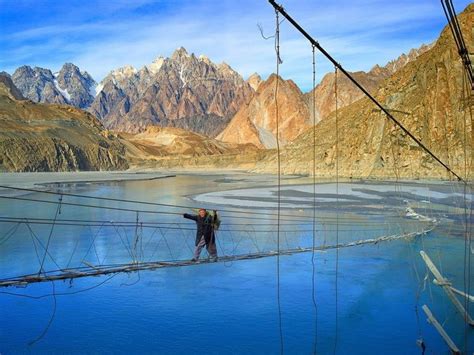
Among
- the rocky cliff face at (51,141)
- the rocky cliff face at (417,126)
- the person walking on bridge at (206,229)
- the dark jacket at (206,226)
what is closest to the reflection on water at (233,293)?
the person walking on bridge at (206,229)

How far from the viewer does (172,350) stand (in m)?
8.95

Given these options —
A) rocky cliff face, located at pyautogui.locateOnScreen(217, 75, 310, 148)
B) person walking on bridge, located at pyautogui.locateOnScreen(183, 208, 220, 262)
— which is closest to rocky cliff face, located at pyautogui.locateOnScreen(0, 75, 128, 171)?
rocky cliff face, located at pyautogui.locateOnScreen(217, 75, 310, 148)

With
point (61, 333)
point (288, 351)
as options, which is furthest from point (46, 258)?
point (288, 351)

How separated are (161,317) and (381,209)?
1802cm

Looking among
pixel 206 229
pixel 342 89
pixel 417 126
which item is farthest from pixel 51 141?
pixel 206 229

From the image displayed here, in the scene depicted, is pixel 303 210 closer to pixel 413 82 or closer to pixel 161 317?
pixel 161 317

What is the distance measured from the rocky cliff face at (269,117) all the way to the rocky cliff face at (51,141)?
53.8 m

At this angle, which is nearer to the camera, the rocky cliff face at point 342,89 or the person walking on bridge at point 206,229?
the person walking on bridge at point 206,229

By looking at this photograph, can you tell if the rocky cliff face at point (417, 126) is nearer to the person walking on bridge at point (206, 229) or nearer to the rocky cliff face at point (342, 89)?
the person walking on bridge at point (206, 229)

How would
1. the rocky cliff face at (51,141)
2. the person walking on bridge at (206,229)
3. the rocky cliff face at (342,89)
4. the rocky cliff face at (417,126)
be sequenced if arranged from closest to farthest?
the person walking on bridge at (206,229)
the rocky cliff face at (417,126)
the rocky cliff face at (51,141)
the rocky cliff face at (342,89)

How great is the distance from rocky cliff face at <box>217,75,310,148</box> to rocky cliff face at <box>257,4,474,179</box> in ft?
322

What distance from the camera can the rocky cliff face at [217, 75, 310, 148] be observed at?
16438 centimetres

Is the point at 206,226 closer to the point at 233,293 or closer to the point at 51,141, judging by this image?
the point at 233,293

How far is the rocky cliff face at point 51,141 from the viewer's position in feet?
284
